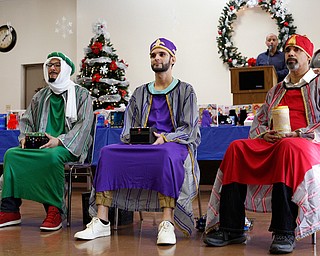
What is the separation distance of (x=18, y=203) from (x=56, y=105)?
77cm

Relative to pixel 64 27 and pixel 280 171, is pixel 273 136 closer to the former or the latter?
pixel 280 171

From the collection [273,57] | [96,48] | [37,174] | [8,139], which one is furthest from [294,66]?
[96,48]

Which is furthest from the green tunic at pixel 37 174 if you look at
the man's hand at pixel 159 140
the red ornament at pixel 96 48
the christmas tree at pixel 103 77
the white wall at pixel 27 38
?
the white wall at pixel 27 38

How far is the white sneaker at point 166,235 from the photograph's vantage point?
9.57ft

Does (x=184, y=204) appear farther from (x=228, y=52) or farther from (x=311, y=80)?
(x=228, y=52)

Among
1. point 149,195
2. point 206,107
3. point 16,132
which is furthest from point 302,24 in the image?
point 149,195

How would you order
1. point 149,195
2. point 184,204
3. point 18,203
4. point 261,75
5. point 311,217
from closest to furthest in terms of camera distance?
point 311,217 → point 184,204 → point 149,195 → point 18,203 → point 261,75

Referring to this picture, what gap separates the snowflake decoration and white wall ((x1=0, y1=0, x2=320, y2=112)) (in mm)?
79

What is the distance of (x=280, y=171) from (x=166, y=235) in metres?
0.73

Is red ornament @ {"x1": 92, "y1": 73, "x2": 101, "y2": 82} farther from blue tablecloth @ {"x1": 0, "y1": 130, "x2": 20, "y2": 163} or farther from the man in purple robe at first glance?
the man in purple robe

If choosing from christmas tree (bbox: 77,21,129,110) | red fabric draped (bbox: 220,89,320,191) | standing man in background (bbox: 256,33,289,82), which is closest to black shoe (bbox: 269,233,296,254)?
red fabric draped (bbox: 220,89,320,191)

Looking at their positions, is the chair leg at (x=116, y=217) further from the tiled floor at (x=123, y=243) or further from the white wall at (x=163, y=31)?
the white wall at (x=163, y=31)

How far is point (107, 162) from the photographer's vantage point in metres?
3.26

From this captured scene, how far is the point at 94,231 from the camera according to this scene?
3.13 meters
